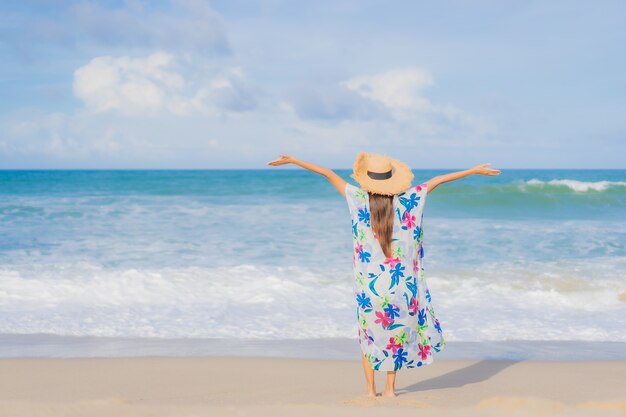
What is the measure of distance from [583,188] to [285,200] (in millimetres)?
11846

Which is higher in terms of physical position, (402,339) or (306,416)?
(402,339)

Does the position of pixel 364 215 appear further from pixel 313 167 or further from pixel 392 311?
pixel 392 311

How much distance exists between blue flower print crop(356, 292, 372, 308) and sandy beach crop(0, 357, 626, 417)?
0.60 m

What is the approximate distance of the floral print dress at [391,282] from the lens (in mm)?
3959

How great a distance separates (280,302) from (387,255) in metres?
4.08

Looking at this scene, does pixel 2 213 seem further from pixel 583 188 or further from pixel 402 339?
pixel 583 188

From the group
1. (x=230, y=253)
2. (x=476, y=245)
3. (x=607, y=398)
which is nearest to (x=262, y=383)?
(x=607, y=398)

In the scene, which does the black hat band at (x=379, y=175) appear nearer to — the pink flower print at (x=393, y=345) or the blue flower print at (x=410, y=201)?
the blue flower print at (x=410, y=201)

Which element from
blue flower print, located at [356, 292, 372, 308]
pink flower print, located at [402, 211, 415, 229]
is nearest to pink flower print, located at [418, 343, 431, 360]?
→ blue flower print, located at [356, 292, 372, 308]

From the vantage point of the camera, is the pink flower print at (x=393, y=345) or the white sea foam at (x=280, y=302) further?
the white sea foam at (x=280, y=302)

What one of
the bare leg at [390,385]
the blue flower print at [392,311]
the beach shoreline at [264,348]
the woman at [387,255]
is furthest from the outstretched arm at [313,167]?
the beach shoreline at [264,348]

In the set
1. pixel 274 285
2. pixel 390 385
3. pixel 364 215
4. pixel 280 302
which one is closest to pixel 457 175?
pixel 364 215

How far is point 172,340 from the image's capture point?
6.10m

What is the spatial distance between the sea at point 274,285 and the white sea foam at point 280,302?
26mm
